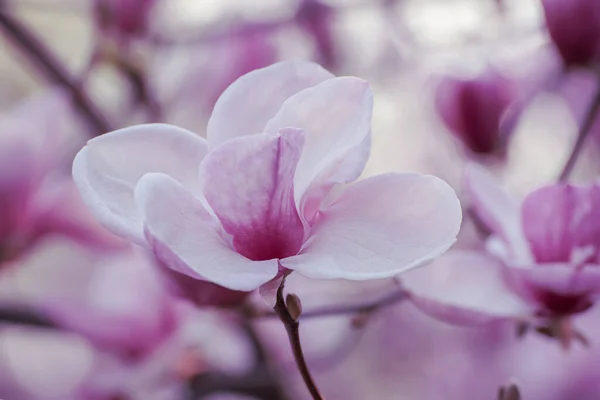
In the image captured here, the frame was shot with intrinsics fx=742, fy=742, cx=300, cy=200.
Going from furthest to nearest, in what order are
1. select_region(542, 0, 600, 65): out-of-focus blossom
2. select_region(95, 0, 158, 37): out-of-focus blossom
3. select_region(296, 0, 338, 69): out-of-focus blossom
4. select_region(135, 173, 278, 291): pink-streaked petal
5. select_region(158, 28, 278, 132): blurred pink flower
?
select_region(296, 0, 338, 69): out-of-focus blossom, select_region(158, 28, 278, 132): blurred pink flower, select_region(95, 0, 158, 37): out-of-focus blossom, select_region(542, 0, 600, 65): out-of-focus blossom, select_region(135, 173, 278, 291): pink-streaked petal

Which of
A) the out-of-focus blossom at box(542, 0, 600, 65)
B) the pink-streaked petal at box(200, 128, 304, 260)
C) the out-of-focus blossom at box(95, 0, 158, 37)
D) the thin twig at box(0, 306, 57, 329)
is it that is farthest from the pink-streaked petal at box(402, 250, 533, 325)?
the out-of-focus blossom at box(95, 0, 158, 37)

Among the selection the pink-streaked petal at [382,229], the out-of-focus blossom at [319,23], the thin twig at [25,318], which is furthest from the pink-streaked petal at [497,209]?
the out-of-focus blossom at [319,23]

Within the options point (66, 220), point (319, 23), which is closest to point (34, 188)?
point (66, 220)

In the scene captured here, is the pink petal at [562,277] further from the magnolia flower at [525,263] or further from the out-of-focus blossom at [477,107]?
the out-of-focus blossom at [477,107]

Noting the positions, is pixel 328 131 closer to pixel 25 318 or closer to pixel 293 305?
pixel 293 305

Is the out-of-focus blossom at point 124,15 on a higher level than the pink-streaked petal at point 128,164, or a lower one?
lower

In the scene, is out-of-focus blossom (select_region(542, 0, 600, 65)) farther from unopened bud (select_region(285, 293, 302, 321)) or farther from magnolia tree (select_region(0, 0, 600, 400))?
unopened bud (select_region(285, 293, 302, 321))

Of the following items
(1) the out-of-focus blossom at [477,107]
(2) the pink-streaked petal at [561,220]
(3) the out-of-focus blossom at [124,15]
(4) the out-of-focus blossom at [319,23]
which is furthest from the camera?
(4) the out-of-focus blossom at [319,23]

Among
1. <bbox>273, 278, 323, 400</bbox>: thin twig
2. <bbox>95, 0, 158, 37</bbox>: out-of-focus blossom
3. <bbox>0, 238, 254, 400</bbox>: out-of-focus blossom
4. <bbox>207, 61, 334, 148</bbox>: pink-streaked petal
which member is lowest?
<bbox>0, 238, 254, 400</bbox>: out-of-focus blossom
